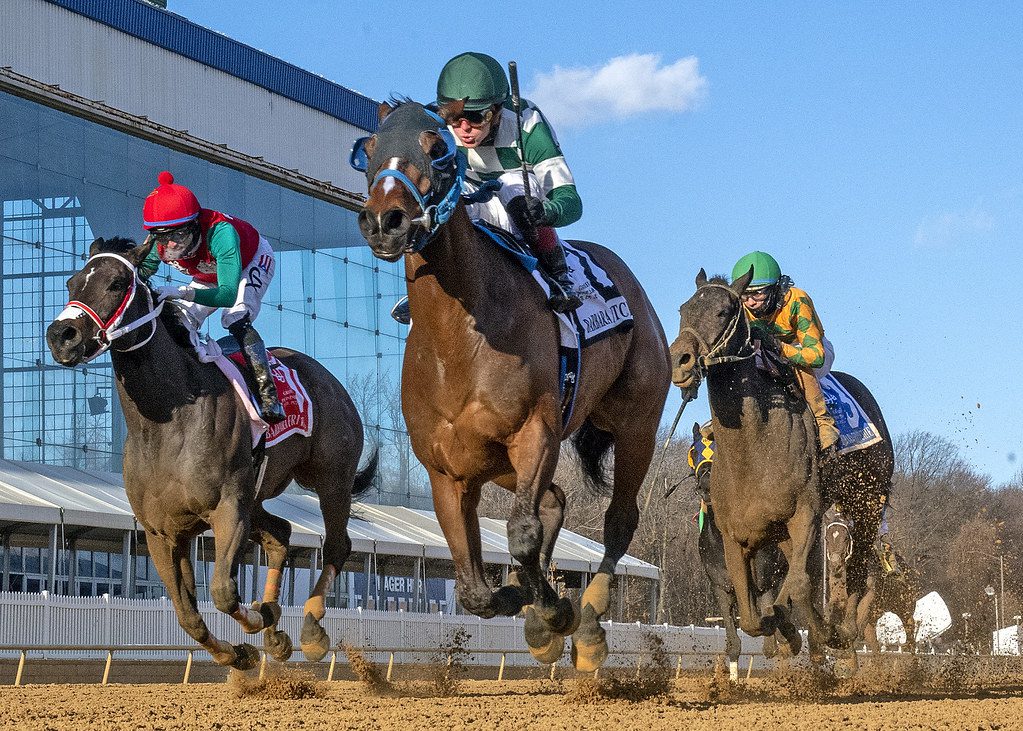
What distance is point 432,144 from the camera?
5.68 metres

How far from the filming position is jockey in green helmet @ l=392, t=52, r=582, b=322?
6766 mm

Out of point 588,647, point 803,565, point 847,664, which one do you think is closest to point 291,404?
point 588,647

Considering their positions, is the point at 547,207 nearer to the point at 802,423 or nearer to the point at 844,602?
the point at 802,423

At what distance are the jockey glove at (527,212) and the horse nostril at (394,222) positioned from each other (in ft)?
4.87

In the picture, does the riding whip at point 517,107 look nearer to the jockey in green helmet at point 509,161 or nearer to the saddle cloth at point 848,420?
the jockey in green helmet at point 509,161

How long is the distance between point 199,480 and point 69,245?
1498cm

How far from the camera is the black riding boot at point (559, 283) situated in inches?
268

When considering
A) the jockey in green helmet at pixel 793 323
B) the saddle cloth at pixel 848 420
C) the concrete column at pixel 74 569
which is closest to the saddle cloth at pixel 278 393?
the jockey in green helmet at pixel 793 323

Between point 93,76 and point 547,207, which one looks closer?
point 547,207

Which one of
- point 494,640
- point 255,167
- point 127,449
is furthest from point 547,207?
point 255,167

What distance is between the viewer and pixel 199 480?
27.1 feet

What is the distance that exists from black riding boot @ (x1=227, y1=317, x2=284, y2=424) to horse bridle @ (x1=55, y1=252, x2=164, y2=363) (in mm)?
907

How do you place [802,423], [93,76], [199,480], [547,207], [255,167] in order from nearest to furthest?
[547,207] → [199,480] → [802,423] → [93,76] → [255,167]

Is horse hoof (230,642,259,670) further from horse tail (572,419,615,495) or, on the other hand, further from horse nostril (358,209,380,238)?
horse nostril (358,209,380,238)
